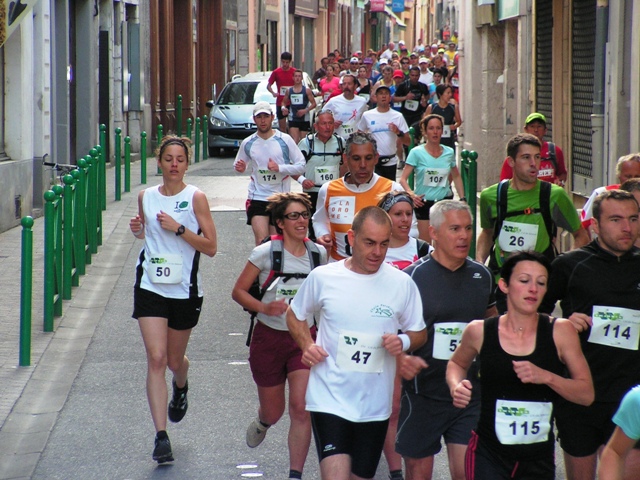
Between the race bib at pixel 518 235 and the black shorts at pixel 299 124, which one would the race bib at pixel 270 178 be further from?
the black shorts at pixel 299 124

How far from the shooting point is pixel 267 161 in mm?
11852

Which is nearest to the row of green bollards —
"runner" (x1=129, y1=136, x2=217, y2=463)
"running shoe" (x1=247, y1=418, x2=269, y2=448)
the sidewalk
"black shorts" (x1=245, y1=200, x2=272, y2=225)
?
the sidewalk

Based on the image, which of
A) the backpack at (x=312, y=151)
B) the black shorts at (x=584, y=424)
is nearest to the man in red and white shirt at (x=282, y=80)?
the backpack at (x=312, y=151)

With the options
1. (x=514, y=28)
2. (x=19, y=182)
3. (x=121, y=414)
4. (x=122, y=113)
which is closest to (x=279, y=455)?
(x=121, y=414)

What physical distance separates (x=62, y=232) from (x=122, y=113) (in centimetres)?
1548

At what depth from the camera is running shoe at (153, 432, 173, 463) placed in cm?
690

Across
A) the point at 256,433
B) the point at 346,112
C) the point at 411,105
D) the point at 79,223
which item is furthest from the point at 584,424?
the point at 411,105

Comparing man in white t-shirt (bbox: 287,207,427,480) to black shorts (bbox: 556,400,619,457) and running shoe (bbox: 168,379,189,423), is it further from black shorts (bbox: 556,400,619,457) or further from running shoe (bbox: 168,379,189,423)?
running shoe (bbox: 168,379,189,423)

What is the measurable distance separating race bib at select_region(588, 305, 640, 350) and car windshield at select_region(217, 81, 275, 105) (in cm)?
2363

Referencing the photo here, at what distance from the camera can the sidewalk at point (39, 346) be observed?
7.50 meters

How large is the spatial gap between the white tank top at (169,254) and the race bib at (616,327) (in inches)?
99.5

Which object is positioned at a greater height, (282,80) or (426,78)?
(426,78)

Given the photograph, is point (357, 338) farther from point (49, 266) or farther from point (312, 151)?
point (312, 151)

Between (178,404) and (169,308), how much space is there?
67cm
